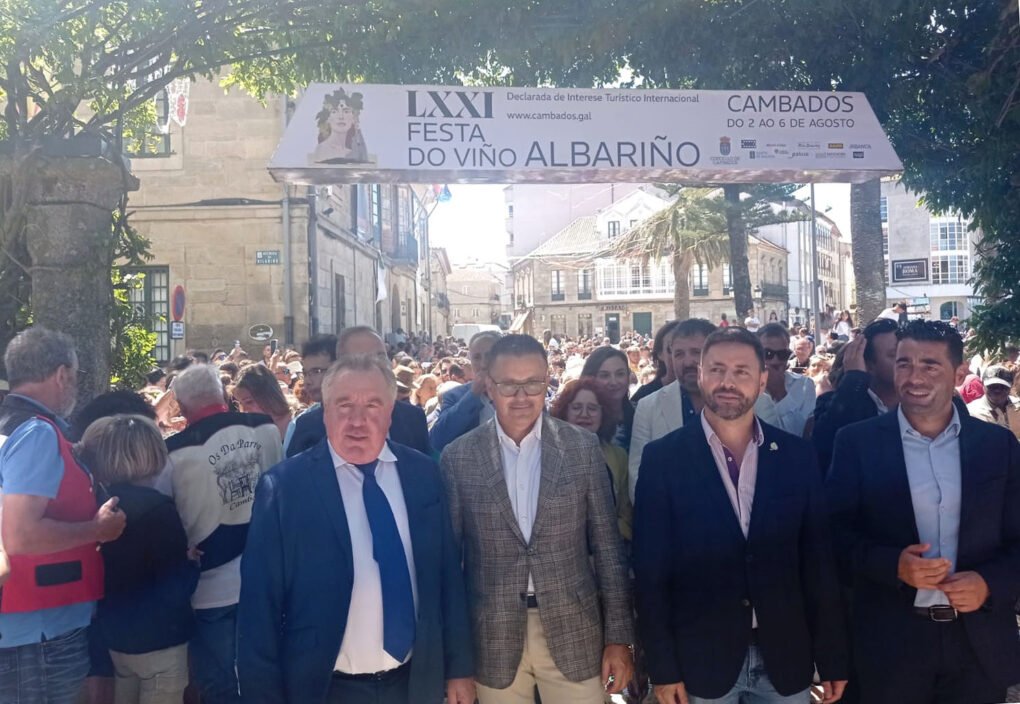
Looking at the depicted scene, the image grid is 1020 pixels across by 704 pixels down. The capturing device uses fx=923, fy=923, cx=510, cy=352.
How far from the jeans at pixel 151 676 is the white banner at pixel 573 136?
3.29 metres

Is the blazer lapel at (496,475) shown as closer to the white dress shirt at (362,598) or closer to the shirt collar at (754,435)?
the white dress shirt at (362,598)

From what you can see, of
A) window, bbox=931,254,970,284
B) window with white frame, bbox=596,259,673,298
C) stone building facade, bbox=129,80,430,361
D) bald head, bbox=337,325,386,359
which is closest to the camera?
bald head, bbox=337,325,386,359

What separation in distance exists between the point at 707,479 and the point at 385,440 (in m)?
1.16

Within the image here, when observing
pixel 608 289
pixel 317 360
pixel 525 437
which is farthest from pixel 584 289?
pixel 525 437

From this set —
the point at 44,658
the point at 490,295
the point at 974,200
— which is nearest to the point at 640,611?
the point at 44,658

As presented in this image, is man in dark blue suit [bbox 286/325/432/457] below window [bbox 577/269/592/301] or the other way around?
below

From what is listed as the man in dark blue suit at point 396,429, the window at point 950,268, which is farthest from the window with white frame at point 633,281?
the man in dark blue suit at point 396,429

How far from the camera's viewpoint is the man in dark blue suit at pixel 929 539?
3.36m

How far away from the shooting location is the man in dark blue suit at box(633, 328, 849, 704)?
3242mm

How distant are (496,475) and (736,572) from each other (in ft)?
3.02

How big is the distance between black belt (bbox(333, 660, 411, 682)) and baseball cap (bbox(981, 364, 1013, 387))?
624 cm

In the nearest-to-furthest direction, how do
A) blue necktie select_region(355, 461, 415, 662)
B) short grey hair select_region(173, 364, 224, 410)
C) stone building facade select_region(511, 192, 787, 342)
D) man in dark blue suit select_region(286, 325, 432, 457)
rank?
1. blue necktie select_region(355, 461, 415, 662)
2. man in dark blue suit select_region(286, 325, 432, 457)
3. short grey hair select_region(173, 364, 224, 410)
4. stone building facade select_region(511, 192, 787, 342)

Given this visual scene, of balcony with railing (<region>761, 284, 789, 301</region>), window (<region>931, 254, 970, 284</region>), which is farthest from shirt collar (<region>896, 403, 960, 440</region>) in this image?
balcony with railing (<region>761, 284, 789, 301</region>)

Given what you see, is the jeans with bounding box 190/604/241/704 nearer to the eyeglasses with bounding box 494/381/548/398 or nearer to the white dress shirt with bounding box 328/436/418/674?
the white dress shirt with bounding box 328/436/418/674
